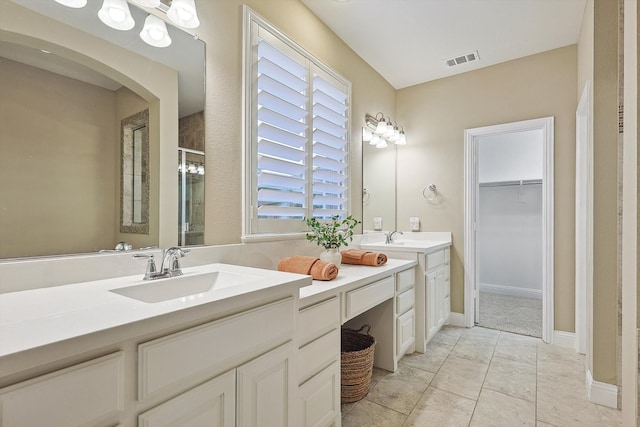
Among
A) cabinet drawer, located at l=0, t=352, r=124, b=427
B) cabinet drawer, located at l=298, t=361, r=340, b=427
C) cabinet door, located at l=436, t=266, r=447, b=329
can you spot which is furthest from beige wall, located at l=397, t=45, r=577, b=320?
cabinet drawer, located at l=0, t=352, r=124, b=427

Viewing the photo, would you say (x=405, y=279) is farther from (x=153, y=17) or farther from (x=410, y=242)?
(x=153, y=17)

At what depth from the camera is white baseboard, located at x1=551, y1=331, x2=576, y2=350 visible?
268 cm

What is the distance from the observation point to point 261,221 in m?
1.85

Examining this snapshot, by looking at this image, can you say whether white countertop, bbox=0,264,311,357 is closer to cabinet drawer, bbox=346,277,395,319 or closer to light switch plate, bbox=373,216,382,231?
cabinet drawer, bbox=346,277,395,319

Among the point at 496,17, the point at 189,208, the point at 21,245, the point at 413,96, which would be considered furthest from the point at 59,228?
the point at 413,96

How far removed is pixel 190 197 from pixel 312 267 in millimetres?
709

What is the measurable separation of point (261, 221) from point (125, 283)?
0.82 m

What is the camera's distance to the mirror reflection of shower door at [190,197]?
1.49 metres

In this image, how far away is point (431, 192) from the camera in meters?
3.38

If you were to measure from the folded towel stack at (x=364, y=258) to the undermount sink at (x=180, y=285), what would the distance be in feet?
3.48

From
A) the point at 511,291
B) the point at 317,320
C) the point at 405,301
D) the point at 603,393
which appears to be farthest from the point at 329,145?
the point at 511,291

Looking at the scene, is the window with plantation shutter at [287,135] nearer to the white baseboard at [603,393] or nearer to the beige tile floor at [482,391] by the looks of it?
the beige tile floor at [482,391]

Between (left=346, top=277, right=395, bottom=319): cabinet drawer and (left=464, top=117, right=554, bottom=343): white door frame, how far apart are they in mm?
1457

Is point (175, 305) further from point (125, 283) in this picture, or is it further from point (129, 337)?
point (125, 283)
